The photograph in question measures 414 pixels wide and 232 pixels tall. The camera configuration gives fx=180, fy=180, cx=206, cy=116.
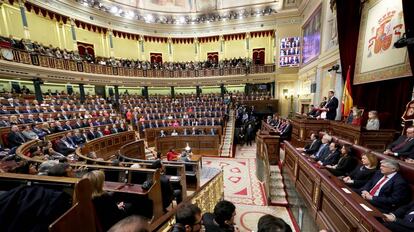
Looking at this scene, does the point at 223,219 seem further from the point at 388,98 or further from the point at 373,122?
the point at 388,98

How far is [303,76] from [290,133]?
20.1 feet

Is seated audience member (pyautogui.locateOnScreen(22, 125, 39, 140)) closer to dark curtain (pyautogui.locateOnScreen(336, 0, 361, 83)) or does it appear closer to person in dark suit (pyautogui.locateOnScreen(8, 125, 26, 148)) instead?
person in dark suit (pyautogui.locateOnScreen(8, 125, 26, 148))

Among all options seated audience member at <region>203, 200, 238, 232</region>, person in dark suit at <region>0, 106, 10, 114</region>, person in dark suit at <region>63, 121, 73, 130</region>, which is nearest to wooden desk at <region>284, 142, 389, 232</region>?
seated audience member at <region>203, 200, 238, 232</region>

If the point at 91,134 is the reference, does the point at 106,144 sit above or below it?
below

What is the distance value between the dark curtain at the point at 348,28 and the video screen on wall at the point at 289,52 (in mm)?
6783

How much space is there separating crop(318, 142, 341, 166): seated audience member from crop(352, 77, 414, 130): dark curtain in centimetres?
234

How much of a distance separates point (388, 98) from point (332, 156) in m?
3.04

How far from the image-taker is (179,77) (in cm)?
1439

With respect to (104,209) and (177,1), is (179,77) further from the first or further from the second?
(104,209)

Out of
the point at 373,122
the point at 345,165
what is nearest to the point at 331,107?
the point at 373,122

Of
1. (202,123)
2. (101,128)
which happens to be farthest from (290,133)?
(101,128)

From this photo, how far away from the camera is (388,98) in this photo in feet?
15.2

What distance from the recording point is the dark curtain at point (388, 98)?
4.12 metres

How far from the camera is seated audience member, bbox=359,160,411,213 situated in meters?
1.84
